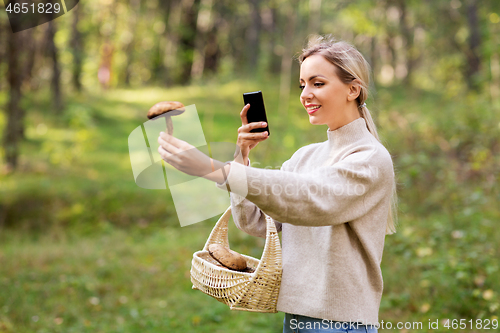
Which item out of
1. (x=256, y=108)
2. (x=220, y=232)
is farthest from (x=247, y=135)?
(x=220, y=232)

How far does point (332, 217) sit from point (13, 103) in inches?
289

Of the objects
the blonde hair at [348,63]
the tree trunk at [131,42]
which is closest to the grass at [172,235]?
the blonde hair at [348,63]

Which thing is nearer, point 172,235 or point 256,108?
point 256,108

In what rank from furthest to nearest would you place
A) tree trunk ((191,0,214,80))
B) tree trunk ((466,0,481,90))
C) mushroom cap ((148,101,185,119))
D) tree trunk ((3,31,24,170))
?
tree trunk ((191,0,214,80)) → tree trunk ((466,0,481,90)) → tree trunk ((3,31,24,170)) → mushroom cap ((148,101,185,119))

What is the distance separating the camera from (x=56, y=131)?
1061cm

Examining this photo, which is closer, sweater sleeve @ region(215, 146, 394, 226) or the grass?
sweater sleeve @ region(215, 146, 394, 226)

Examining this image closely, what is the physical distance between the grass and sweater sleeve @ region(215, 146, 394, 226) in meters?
0.48

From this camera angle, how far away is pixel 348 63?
1596mm

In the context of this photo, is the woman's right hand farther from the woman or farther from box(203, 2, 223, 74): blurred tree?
box(203, 2, 223, 74): blurred tree

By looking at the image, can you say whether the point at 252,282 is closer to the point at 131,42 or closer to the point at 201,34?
the point at 201,34

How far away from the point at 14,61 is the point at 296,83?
27.6 feet

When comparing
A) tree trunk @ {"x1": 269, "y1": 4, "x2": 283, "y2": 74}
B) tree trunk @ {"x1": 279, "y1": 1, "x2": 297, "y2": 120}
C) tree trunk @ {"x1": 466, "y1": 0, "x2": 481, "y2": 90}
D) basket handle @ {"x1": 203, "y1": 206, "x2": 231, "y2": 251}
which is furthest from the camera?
tree trunk @ {"x1": 269, "y1": 4, "x2": 283, "y2": 74}

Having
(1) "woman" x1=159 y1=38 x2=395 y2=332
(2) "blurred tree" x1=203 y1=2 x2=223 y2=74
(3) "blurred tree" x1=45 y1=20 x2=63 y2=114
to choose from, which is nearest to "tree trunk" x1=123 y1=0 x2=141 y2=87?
(2) "blurred tree" x1=203 y1=2 x2=223 y2=74

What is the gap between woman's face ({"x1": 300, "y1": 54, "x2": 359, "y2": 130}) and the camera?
158 cm
